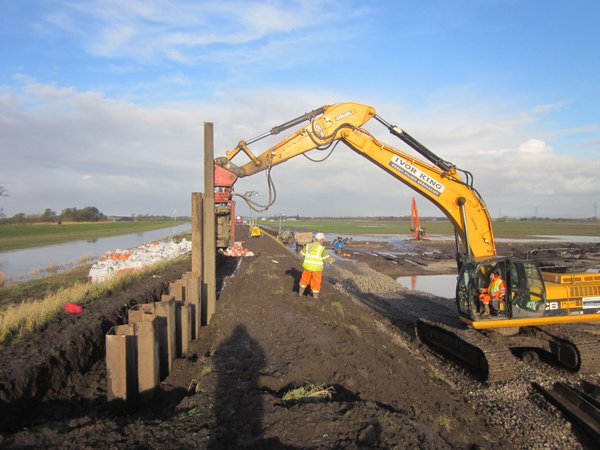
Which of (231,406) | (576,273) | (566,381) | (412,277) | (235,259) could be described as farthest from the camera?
(412,277)

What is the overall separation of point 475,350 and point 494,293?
3.80ft

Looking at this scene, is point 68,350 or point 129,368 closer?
point 129,368

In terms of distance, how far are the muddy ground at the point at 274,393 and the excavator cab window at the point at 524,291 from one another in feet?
3.78

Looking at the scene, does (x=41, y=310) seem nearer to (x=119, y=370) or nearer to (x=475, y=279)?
(x=119, y=370)

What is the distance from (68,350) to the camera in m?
5.95

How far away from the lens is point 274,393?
4.96 meters

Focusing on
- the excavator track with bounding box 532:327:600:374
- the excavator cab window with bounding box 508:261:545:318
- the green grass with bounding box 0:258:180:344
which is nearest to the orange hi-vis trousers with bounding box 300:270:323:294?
the excavator cab window with bounding box 508:261:545:318

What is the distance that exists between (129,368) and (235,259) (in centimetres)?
1685

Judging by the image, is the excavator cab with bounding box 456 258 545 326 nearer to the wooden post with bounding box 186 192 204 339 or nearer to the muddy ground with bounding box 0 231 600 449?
the muddy ground with bounding box 0 231 600 449

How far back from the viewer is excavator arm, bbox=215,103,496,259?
9.02m

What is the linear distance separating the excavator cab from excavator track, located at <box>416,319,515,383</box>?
39 centimetres

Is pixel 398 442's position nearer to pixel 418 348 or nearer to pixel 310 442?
pixel 310 442

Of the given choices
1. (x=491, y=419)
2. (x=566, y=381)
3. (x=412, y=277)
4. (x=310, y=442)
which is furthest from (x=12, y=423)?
(x=412, y=277)

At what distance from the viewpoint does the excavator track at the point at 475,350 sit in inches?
289
